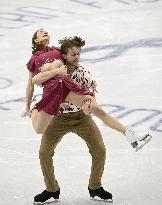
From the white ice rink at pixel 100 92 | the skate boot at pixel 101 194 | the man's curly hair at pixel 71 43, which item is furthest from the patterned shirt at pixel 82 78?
the white ice rink at pixel 100 92

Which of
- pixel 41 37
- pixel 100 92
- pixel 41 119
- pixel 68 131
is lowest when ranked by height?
pixel 100 92

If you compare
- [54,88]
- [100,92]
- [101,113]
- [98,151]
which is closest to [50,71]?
[54,88]

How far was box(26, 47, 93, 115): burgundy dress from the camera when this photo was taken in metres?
4.23

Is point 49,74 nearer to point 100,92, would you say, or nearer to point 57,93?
point 57,93

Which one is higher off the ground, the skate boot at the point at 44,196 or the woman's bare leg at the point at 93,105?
the woman's bare leg at the point at 93,105

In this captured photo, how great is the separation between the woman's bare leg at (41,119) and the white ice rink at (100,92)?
838 millimetres

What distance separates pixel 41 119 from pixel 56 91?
0.87ft

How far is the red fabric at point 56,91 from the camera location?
13.9 ft

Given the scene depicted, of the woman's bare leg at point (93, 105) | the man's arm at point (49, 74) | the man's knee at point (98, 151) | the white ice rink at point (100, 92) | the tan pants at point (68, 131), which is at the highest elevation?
the man's arm at point (49, 74)

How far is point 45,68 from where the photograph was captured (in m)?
4.23

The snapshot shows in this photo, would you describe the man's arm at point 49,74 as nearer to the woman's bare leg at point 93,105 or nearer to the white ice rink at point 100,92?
the woman's bare leg at point 93,105

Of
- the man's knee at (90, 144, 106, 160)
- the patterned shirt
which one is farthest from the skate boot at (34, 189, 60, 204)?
the patterned shirt

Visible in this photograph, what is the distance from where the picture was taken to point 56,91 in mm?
4223

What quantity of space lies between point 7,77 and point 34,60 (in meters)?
4.46
